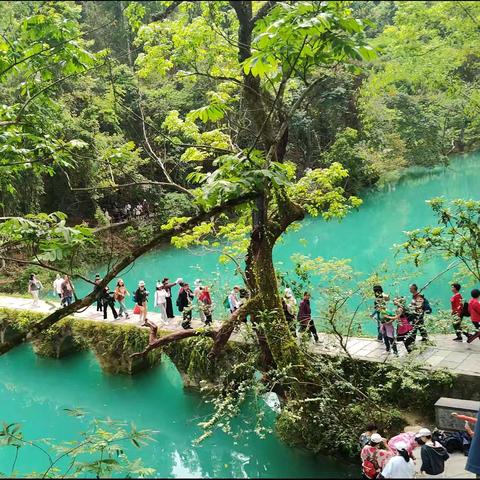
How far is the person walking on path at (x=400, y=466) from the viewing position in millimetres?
4965

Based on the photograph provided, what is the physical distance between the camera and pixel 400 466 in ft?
16.5

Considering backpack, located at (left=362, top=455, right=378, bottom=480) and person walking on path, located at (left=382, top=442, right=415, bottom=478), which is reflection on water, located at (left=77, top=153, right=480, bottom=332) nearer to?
backpack, located at (left=362, top=455, right=378, bottom=480)

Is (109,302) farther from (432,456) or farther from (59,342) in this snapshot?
(432,456)

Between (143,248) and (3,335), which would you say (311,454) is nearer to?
(143,248)

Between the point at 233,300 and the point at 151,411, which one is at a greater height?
the point at 233,300

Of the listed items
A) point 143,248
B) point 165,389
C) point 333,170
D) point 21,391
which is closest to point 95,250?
point 21,391

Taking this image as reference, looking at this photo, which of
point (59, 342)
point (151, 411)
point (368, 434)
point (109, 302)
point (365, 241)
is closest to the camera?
point (368, 434)

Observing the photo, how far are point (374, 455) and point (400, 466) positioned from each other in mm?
770

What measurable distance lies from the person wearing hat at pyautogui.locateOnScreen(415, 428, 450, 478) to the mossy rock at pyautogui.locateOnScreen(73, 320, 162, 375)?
6055 millimetres

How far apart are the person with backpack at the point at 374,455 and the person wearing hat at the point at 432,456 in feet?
1.09

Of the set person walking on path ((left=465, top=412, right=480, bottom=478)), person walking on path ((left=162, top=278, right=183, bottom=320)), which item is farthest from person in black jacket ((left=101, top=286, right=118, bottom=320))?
person walking on path ((left=465, top=412, right=480, bottom=478))

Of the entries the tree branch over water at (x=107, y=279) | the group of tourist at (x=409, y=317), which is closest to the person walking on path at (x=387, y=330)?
the group of tourist at (x=409, y=317)

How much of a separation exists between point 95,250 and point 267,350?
550 inches

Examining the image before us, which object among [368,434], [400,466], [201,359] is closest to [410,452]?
[368,434]
